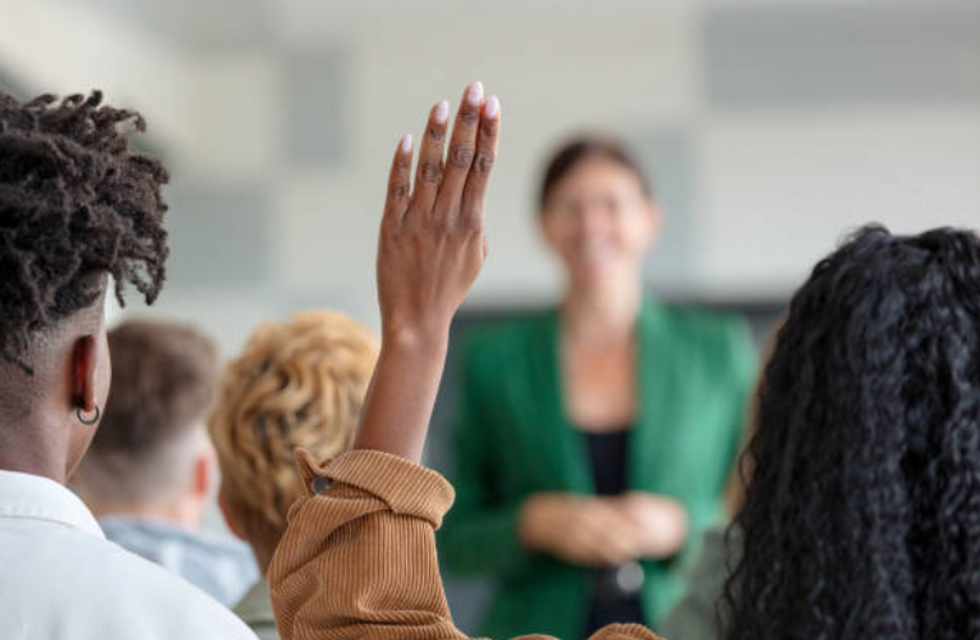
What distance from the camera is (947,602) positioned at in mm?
1153

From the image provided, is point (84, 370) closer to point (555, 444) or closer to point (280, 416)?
point (280, 416)

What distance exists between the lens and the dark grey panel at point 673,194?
212 inches

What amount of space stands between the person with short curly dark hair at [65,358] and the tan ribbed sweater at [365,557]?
0.12 metres

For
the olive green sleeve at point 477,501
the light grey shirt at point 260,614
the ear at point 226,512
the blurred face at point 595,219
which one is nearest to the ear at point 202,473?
the ear at point 226,512

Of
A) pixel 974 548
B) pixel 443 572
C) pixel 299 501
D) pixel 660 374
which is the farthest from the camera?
pixel 443 572

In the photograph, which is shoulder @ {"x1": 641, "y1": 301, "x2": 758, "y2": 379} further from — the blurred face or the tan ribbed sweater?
the tan ribbed sweater

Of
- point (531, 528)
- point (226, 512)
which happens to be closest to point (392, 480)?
point (226, 512)

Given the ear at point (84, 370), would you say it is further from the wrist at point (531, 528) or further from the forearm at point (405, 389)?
the wrist at point (531, 528)

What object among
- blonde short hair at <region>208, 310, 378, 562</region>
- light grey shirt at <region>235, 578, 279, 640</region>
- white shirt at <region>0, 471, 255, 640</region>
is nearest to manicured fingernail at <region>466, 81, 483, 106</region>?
white shirt at <region>0, 471, 255, 640</region>

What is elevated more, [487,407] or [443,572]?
[487,407]

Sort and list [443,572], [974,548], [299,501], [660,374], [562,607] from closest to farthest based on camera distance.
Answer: [974,548]
[299,501]
[562,607]
[660,374]
[443,572]

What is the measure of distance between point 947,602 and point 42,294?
0.73 m

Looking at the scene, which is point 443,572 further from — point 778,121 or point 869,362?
point 869,362

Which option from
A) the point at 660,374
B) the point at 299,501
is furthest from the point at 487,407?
the point at 299,501
